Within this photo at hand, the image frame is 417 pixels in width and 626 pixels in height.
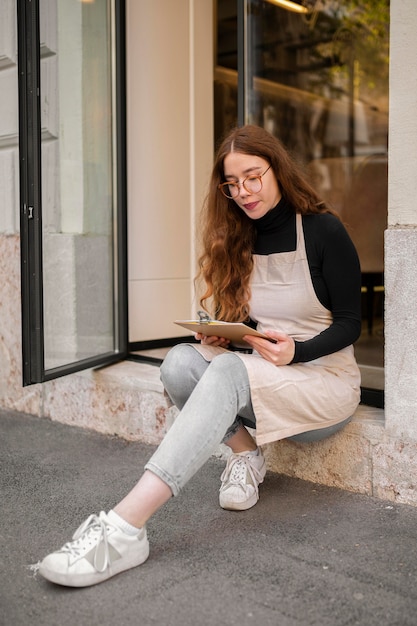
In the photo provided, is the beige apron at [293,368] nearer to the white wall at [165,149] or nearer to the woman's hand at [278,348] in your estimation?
the woman's hand at [278,348]

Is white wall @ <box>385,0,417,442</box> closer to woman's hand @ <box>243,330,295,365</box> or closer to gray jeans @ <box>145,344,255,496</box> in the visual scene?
woman's hand @ <box>243,330,295,365</box>

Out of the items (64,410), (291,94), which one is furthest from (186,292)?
(291,94)

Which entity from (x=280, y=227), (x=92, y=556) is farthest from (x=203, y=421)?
(x=280, y=227)

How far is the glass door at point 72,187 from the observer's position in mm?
3381

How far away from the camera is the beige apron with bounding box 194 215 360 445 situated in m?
2.38


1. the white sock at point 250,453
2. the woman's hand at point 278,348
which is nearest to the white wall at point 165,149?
the white sock at point 250,453

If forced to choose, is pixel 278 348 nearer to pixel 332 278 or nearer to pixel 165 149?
pixel 332 278

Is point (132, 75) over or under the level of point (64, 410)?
over

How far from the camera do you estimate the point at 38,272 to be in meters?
3.42

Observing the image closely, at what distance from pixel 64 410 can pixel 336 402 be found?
187 centimetres

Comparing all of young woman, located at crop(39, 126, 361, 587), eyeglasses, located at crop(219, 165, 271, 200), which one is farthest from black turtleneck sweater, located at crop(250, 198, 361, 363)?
eyeglasses, located at crop(219, 165, 271, 200)

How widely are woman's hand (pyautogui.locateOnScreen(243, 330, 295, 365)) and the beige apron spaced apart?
3cm

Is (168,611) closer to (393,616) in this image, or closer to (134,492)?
(134,492)

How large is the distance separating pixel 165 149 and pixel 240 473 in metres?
2.26
